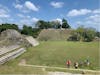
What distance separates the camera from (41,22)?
8719cm

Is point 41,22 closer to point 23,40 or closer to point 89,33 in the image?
point 89,33

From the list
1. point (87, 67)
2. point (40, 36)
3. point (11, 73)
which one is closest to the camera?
point (11, 73)

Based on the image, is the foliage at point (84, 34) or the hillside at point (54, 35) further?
the hillside at point (54, 35)

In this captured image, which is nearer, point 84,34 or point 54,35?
point 84,34

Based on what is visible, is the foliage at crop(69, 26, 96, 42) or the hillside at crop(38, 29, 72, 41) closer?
the foliage at crop(69, 26, 96, 42)

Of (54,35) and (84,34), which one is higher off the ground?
(84,34)

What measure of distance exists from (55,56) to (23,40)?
8.04 metres

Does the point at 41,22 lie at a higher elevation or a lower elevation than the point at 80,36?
higher

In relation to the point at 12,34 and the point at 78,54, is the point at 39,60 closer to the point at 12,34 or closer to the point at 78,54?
the point at 78,54

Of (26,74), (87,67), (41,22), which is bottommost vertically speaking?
(87,67)

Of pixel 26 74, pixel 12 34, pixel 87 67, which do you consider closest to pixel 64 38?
pixel 12 34

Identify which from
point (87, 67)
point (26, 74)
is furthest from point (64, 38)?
point (26, 74)

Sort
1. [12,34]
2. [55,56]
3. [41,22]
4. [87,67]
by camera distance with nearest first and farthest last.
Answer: [87,67] < [55,56] < [12,34] < [41,22]

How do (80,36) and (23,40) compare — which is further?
(80,36)
